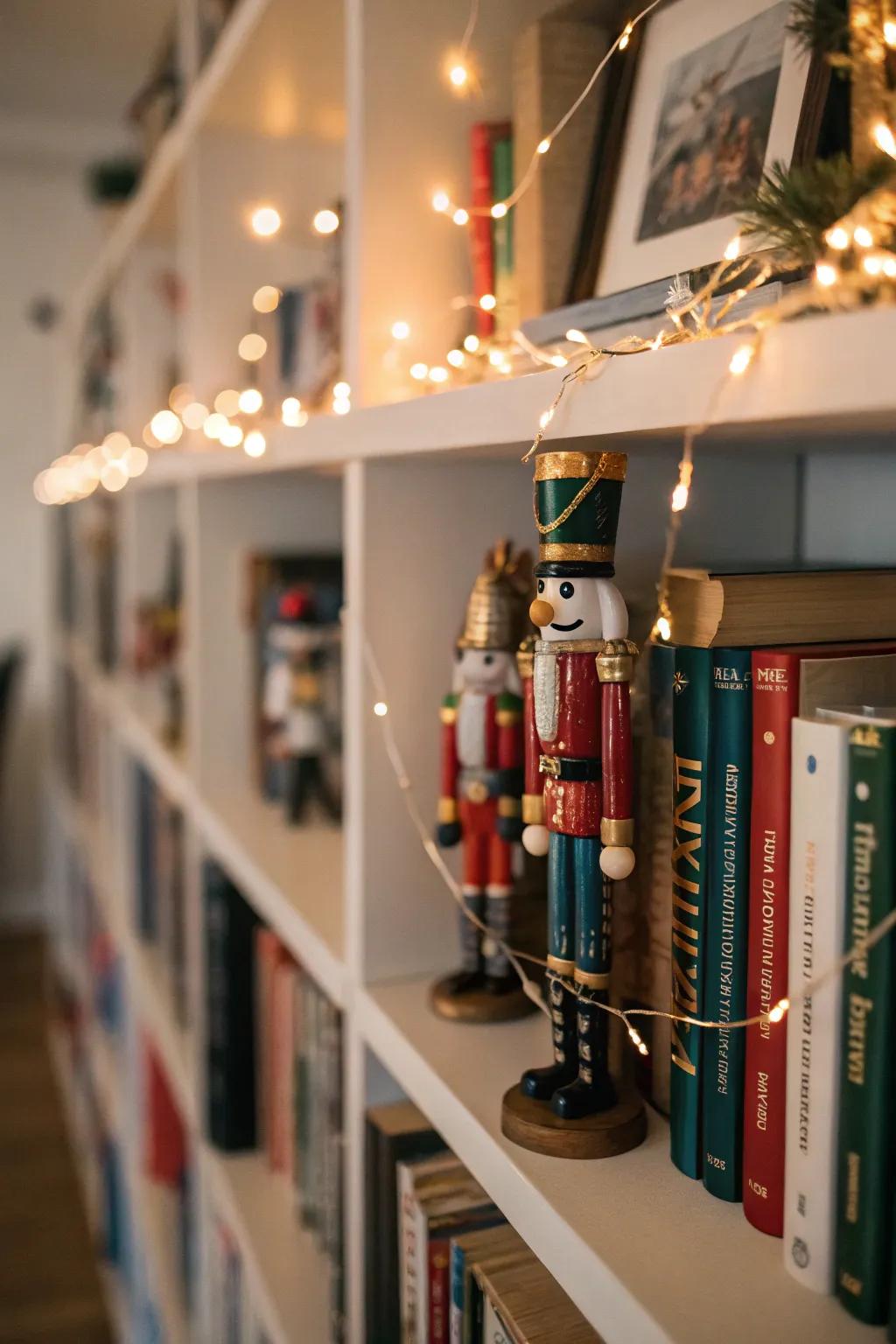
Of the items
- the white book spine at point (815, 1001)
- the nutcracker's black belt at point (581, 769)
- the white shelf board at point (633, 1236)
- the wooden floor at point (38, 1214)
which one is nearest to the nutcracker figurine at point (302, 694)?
the white shelf board at point (633, 1236)

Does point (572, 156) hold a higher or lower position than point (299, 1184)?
higher

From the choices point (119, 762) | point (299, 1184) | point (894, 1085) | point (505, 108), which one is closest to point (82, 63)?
point (119, 762)

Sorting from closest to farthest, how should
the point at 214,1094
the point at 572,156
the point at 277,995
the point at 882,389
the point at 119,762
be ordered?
1. the point at 882,389
2. the point at 572,156
3. the point at 277,995
4. the point at 214,1094
5. the point at 119,762

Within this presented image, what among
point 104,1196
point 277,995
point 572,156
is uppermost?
point 572,156

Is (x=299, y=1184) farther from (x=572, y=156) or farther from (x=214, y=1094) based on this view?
(x=572, y=156)

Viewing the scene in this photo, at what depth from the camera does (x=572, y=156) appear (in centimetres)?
74

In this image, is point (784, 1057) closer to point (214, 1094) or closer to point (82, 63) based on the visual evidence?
point (214, 1094)

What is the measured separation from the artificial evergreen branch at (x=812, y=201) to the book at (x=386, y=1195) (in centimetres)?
61

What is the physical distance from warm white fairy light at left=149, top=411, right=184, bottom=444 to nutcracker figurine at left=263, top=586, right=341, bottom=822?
309mm

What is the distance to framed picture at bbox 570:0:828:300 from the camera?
0.59 m

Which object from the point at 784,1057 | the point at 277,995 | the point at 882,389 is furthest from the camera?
the point at 277,995

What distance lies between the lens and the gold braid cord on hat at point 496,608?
2.39 ft

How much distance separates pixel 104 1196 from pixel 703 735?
198 cm

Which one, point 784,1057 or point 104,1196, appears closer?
point 784,1057
